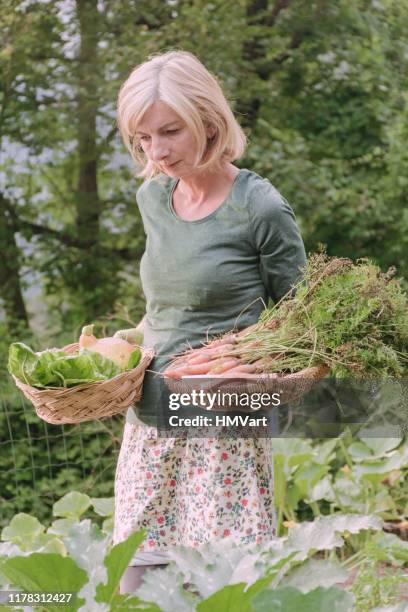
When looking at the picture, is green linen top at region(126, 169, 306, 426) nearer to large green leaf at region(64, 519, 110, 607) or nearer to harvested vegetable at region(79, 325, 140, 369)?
harvested vegetable at region(79, 325, 140, 369)

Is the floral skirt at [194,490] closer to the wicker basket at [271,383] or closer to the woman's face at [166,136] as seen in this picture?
the wicker basket at [271,383]

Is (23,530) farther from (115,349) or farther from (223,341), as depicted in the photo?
(223,341)

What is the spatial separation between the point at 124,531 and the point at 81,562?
38 cm

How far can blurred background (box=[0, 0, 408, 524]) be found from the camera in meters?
5.64

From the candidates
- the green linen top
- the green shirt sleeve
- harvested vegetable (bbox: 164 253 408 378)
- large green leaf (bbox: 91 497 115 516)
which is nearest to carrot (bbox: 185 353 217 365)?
harvested vegetable (bbox: 164 253 408 378)

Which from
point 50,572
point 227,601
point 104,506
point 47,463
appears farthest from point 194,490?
point 47,463

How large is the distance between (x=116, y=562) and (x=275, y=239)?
2.55 feet

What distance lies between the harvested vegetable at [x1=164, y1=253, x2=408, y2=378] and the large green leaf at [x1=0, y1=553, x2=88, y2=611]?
46 cm

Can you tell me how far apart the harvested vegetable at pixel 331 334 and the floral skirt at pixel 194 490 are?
275mm

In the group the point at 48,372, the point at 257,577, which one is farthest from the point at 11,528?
the point at 257,577

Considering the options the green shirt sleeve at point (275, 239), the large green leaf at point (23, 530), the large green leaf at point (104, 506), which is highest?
the green shirt sleeve at point (275, 239)

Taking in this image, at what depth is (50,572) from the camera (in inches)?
74.5

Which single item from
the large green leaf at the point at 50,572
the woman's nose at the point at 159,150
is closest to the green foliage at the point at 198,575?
the large green leaf at the point at 50,572

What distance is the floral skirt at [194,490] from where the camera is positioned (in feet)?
7.72
